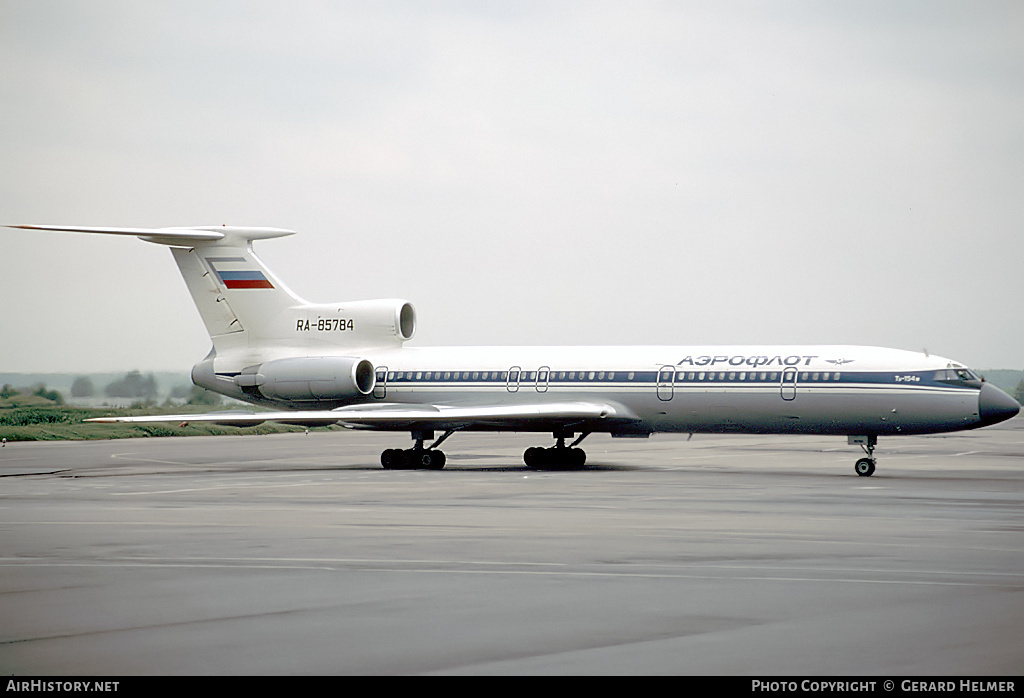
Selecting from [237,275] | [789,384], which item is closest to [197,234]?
[237,275]

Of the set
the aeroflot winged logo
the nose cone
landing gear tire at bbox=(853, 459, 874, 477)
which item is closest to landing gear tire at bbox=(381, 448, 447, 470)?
the aeroflot winged logo

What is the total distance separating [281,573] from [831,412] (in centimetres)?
1980

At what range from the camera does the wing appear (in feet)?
105

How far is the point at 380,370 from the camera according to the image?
119 ft

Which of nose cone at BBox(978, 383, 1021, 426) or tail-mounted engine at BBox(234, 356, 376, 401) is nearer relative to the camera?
nose cone at BBox(978, 383, 1021, 426)

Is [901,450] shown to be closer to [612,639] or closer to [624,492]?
[624,492]

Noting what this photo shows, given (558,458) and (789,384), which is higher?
(789,384)

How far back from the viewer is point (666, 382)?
106 ft

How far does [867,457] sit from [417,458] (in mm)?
11685

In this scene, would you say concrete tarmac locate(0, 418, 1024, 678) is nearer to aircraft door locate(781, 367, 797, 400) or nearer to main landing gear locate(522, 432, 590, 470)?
aircraft door locate(781, 367, 797, 400)

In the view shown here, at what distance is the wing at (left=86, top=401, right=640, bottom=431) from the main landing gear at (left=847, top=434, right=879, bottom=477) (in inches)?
219

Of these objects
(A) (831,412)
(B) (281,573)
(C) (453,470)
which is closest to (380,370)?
(C) (453,470)

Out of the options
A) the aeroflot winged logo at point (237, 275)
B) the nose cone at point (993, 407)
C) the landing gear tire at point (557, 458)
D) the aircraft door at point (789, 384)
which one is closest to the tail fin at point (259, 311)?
the aeroflot winged logo at point (237, 275)

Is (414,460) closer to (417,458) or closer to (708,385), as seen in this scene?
(417,458)
